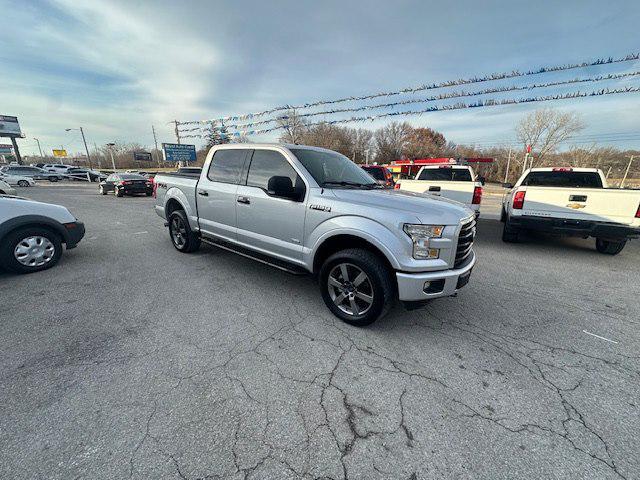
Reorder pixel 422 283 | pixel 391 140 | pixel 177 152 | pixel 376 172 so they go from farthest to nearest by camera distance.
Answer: pixel 391 140, pixel 177 152, pixel 376 172, pixel 422 283

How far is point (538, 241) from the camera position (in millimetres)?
7254

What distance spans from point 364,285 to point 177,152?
49170 millimetres

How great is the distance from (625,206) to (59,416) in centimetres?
831

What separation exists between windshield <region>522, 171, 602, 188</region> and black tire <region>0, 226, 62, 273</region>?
9.96 m

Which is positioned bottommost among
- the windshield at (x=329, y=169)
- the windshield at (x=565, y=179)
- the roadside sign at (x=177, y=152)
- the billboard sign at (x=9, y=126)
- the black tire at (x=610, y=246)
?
the black tire at (x=610, y=246)

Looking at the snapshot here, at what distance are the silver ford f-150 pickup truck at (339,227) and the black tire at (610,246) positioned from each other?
494 centimetres

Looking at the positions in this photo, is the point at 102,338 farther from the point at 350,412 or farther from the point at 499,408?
the point at 499,408

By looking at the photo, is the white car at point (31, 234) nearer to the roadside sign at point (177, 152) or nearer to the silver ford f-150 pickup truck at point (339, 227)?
the silver ford f-150 pickup truck at point (339, 227)

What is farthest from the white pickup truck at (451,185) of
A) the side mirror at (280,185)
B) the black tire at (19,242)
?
the black tire at (19,242)

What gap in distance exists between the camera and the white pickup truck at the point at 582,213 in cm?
529

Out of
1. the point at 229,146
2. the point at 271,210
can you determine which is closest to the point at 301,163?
the point at 271,210

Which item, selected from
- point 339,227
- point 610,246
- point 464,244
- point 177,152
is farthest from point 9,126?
point 610,246

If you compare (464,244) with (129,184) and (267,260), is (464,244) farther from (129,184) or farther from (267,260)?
(129,184)

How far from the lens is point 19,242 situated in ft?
14.3
